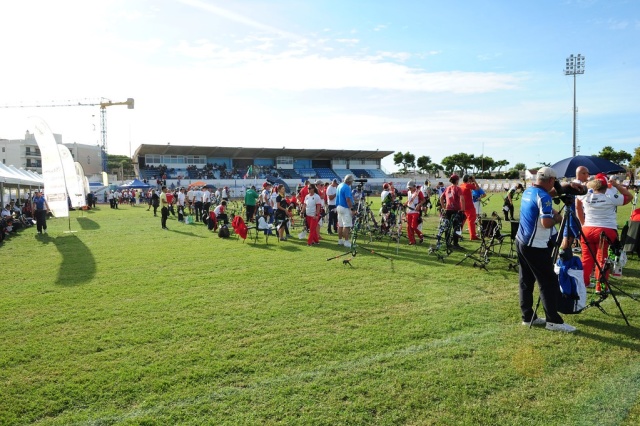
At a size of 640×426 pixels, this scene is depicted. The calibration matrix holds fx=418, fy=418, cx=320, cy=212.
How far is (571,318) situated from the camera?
5281 millimetres

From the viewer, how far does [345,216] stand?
422 inches

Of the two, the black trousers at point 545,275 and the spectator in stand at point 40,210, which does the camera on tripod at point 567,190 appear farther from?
the spectator in stand at point 40,210

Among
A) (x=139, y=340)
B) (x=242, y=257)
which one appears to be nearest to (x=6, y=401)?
(x=139, y=340)

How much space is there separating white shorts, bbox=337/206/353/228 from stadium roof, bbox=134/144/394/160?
169ft

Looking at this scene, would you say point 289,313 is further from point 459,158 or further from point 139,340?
point 459,158

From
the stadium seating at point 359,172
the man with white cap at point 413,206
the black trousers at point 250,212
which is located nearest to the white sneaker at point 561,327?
the man with white cap at point 413,206

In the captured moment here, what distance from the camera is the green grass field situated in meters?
3.33

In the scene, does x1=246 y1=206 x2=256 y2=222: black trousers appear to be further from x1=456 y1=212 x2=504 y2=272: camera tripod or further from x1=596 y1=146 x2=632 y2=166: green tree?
x1=596 y1=146 x2=632 y2=166: green tree

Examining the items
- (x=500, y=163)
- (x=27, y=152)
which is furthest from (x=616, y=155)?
(x=27, y=152)

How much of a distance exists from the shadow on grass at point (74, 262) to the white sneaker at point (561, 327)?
301 inches

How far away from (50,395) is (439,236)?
8295 mm

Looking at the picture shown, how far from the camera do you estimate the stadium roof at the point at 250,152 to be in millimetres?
57562

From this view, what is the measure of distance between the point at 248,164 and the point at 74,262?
5565cm

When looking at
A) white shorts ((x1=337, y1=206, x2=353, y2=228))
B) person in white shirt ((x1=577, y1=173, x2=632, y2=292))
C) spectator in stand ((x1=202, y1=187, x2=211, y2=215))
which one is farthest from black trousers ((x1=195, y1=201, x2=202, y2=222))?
person in white shirt ((x1=577, y1=173, x2=632, y2=292))
